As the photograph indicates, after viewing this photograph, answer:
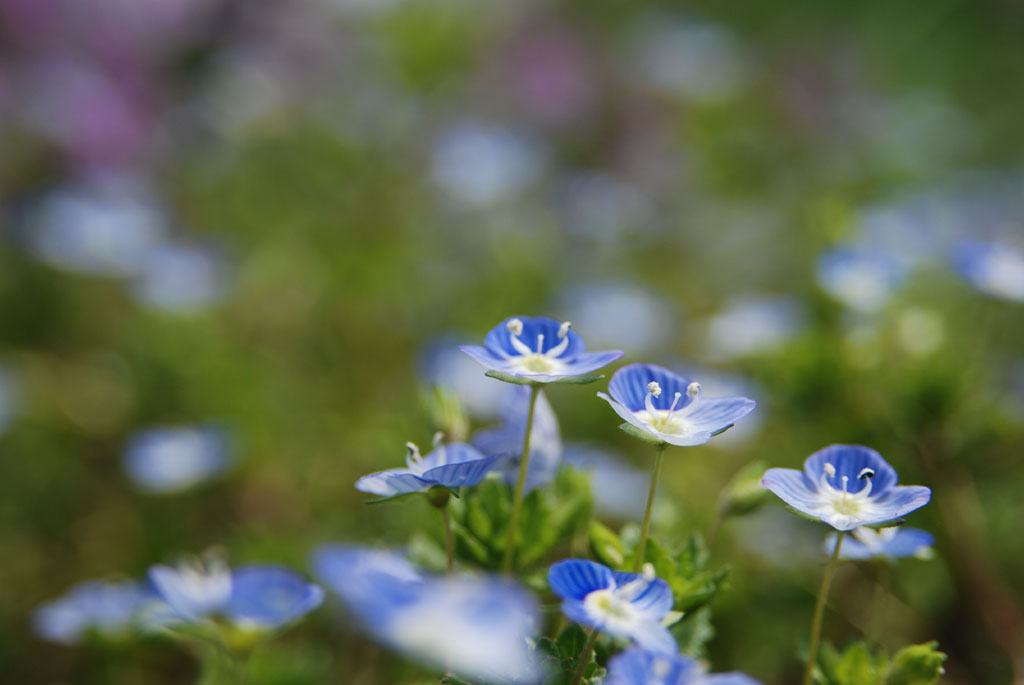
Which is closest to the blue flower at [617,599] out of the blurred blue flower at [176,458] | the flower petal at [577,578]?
the flower petal at [577,578]

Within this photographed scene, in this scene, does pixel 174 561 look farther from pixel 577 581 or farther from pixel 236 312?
pixel 577 581

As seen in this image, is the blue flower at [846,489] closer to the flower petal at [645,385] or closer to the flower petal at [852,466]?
the flower petal at [852,466]

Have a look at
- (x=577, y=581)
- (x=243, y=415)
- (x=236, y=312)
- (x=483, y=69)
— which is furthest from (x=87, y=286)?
(x=577, y=581)

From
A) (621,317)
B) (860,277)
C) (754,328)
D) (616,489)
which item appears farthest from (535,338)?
(621,317)

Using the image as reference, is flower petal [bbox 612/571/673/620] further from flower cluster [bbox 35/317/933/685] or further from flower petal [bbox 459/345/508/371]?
flower petal [bbox 459/345/508/371]

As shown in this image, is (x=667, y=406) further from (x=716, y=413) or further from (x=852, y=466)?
(x=852, y=466)

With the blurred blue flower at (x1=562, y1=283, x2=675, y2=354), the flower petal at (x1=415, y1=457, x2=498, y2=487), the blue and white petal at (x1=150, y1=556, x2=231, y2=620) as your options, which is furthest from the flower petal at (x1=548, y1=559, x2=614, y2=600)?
the blurred blue flower at (x1=562, y1=283, x2=675, y2=354)
